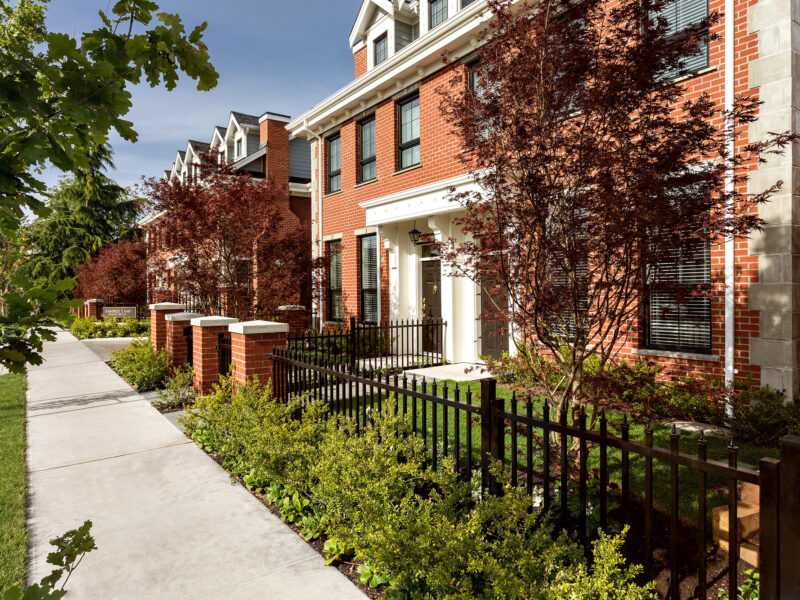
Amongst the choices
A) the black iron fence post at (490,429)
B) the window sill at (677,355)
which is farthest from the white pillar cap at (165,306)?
the window sill at (677,355)

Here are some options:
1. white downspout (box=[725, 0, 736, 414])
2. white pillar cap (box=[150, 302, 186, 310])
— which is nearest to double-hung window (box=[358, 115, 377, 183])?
white pillar cap (box=[150, 302, 186, 310])

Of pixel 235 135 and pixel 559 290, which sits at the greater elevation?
pixel 235 135

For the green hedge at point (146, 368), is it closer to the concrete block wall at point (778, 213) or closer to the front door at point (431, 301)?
the front door at point (431, 301)

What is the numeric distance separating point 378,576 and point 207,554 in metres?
1.23

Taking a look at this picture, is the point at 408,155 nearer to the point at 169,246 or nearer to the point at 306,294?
the point at 306,294

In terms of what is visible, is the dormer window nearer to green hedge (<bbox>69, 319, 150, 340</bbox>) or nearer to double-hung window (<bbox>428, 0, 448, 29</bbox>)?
double-hung window (<bbox>428, 0, 448, 29</bbox>)

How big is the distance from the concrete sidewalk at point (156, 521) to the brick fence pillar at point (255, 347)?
1081mm

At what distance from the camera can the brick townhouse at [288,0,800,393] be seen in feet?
19.9

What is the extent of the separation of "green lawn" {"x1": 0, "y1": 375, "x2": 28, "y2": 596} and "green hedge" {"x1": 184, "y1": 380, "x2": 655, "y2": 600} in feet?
5.60

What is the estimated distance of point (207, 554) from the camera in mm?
3389

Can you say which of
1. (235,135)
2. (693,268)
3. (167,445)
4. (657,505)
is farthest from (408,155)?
(235,135)

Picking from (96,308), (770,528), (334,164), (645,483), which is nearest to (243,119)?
(334,164)

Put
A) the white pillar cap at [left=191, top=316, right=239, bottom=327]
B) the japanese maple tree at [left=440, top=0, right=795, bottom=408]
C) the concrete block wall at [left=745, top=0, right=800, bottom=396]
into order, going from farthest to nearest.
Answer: the white pillar cap at [left=191, top=316, right=239, bottom=327], the concrete block wall at [left=745, top=0, right=800, bottom=396], the japanese maple tree at [left=440, top=0, right=795, bottom=408]

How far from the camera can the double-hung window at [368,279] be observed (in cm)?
1376
